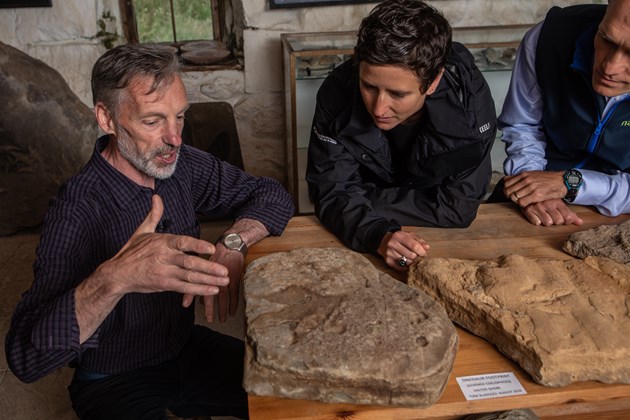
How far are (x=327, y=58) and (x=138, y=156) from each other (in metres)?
1.75

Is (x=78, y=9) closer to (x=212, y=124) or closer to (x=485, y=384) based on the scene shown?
(x=212, y=124)

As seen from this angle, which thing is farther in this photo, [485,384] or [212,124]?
[212,124]

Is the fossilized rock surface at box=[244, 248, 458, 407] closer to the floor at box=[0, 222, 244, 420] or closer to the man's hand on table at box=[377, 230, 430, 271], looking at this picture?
the man's hand on table at box=[377, 230, 430, 271]

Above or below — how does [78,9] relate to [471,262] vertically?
above

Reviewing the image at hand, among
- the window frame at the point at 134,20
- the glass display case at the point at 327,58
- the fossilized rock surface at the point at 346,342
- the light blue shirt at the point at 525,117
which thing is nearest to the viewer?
the fossilized rock surface at the point at 346,342

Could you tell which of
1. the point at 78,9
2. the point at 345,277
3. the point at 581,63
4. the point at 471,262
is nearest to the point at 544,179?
the point at 581,63

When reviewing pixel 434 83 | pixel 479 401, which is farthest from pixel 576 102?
pixel 479 401

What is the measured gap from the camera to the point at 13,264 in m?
3.35

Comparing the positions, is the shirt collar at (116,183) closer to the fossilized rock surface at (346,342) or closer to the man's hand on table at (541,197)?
the fossilized rock surface at (346,342)

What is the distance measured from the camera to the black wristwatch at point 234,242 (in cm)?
177

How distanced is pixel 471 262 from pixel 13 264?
113 inches

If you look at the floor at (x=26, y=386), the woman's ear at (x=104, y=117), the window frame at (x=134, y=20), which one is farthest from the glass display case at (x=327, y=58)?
the woman's ear at (x=104, y=117)

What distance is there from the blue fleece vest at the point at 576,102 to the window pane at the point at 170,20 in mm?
2340

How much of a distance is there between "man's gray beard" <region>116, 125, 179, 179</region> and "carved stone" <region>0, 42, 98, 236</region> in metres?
2.08
